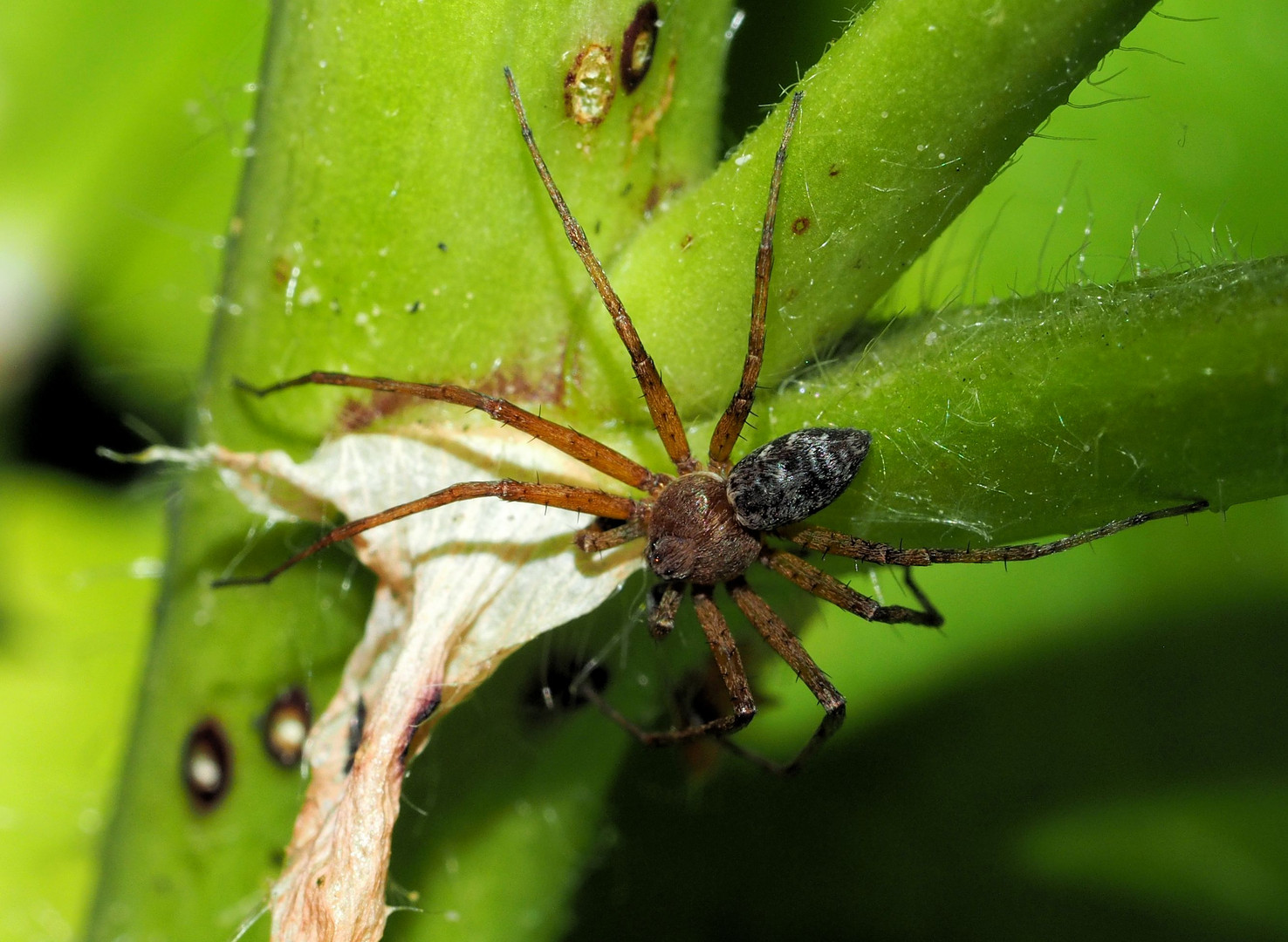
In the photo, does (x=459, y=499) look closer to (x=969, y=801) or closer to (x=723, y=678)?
(x=723, y=678)

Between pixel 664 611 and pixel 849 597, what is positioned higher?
pixel 664 611

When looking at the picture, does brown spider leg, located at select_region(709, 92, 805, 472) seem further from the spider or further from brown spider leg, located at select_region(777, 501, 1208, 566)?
brown spider leg, located at select_region(777, 501, 1208, 566)

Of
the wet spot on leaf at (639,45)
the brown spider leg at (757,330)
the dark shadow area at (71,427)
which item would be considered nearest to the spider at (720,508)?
the brown spider leg at (757,330)

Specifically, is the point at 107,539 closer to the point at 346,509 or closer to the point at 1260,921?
the point at 346,509

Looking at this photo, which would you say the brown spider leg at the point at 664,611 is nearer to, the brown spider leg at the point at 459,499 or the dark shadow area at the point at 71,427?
the brown spider leg at the point at 459,499

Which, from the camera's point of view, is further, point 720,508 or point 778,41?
point 720,508

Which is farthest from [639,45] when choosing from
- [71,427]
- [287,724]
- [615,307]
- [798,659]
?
[71,427]
